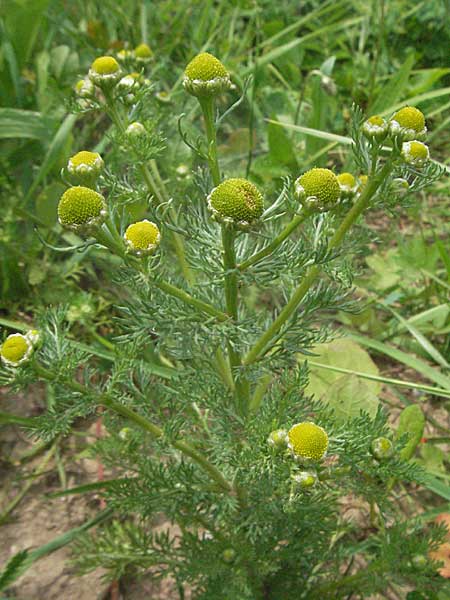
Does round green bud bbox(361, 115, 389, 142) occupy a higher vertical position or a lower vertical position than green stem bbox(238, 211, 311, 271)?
higher

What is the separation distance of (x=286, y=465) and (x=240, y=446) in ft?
0.61

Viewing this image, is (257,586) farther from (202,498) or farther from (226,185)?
(226,185)

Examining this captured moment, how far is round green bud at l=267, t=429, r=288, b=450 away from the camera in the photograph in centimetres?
107

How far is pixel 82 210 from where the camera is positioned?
913mm

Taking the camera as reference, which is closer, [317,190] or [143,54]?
[317,190]

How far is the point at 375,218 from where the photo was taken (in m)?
2.66

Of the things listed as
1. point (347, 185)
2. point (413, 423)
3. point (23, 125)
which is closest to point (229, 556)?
point (413, 423)

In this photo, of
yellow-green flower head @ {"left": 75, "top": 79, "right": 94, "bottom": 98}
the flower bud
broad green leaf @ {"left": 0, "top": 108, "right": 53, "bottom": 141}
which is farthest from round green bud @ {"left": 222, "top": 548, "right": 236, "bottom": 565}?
broad green leaf @ {"left": 0, "top": 108, "right": 53, "bottom": 141}

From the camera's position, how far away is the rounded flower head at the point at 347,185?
1104 mm

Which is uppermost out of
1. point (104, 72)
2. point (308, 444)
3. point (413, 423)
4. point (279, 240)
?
point (104, 72)

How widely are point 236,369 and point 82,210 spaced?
46cm

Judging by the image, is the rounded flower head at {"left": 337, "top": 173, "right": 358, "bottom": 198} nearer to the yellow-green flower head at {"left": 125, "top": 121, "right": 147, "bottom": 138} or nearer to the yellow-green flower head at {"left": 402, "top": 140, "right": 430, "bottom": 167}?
the yellow-green flower head at {"left": 402, "top": 140, "right": 430, "bottom": 167}

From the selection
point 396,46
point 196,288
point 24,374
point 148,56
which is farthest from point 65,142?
point 396,46

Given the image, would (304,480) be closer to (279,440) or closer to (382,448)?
(279,440)
